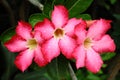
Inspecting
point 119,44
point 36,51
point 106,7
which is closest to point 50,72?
point 36,51

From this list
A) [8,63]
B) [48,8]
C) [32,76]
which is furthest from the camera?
[8,63]

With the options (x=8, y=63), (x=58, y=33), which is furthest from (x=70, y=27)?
(x=8, y=63)

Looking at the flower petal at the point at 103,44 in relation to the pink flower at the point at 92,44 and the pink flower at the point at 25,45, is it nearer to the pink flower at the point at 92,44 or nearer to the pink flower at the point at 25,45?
the pink flower at the point at 92,44

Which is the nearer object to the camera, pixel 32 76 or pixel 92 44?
pixel 92 44

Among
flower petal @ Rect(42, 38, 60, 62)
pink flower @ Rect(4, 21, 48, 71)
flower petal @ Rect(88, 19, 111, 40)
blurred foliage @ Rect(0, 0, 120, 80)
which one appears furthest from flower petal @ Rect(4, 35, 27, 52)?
blurred foliage @ Rect(0, 0, 120, 80)

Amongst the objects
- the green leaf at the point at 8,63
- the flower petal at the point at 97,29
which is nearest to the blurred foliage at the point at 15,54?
the green leaf at the point at 8,63

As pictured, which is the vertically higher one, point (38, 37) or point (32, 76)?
point (38, 37)

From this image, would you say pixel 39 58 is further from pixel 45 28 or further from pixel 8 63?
pixel 8 63

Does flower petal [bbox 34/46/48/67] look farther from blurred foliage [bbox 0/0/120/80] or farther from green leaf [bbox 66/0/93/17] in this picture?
blurred foliage [bbox 0/0/120/80]
